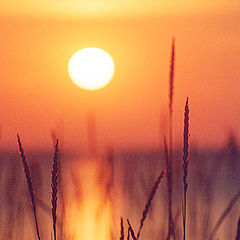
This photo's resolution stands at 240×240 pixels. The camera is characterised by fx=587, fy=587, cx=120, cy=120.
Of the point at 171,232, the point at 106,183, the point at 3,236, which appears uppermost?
the point at 106,183

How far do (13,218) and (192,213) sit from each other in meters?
0.96

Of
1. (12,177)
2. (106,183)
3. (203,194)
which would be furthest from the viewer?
(203,194)

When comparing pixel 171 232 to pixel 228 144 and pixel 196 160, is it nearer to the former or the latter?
pixel 228 144

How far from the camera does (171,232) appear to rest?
1.85m

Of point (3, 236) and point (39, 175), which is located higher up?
point (39, 175)

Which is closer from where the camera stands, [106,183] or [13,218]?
[106,183]

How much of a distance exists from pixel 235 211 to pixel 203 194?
1.45 feet

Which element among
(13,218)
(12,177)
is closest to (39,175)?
(12,177)

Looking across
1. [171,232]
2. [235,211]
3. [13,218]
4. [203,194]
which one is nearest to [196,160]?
[203,194]

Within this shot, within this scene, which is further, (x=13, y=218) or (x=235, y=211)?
(x=235, y=211)

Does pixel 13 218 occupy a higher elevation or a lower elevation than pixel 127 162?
lower

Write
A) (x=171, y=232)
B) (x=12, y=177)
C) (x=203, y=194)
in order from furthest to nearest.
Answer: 1. (x=203, y=194)
2. (x=12, y=177)
3. (x=171, y=232)

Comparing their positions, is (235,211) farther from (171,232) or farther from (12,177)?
(171,232)

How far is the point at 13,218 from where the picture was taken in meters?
3.08
